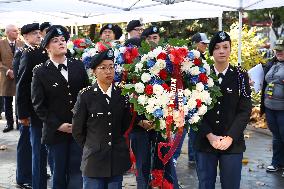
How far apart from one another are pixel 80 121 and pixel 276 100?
367 centimetres

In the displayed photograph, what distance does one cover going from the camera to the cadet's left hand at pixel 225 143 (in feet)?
14.6

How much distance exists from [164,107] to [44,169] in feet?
6.70

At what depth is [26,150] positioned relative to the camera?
6316mm

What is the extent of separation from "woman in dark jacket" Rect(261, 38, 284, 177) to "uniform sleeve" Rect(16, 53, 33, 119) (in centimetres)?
357

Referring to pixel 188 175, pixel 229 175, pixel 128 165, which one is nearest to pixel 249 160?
pixel 188 175

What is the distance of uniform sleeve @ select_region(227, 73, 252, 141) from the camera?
4.54 metres

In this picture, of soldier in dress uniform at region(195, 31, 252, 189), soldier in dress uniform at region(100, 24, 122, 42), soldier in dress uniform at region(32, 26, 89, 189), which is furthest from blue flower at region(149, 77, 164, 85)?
soldier in dress uniform at region(100, 24, 122, 42)

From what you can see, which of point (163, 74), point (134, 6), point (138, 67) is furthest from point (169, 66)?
point (134, 6)

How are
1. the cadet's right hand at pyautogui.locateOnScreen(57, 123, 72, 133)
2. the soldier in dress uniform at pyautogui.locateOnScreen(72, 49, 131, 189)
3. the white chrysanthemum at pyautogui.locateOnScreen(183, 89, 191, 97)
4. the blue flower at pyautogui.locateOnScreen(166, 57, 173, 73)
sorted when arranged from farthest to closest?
the cadet's right hand at pyautogui.locateOnScreen(57, 123, 72, 133)
the blue flower at pyautogui.locateOnScreen(166, 57, 173, 73)
the white chrysanthemum at pyautogui.locateOnScreen(183, 89, 191, 97)
the soldier in dress uniform at pyautogui.locateOnScreen(72, 49, 131, 189)

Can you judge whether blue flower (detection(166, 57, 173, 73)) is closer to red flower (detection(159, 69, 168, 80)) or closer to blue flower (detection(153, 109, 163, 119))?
red flower (detection(159, 69, 168, 80))

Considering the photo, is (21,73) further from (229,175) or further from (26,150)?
(229,175)

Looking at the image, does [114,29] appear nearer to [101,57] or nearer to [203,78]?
[101,57]

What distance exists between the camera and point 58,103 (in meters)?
5.02

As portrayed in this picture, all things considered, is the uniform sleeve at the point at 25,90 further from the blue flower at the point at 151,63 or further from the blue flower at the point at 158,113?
the blue flower at the point at 158,113
